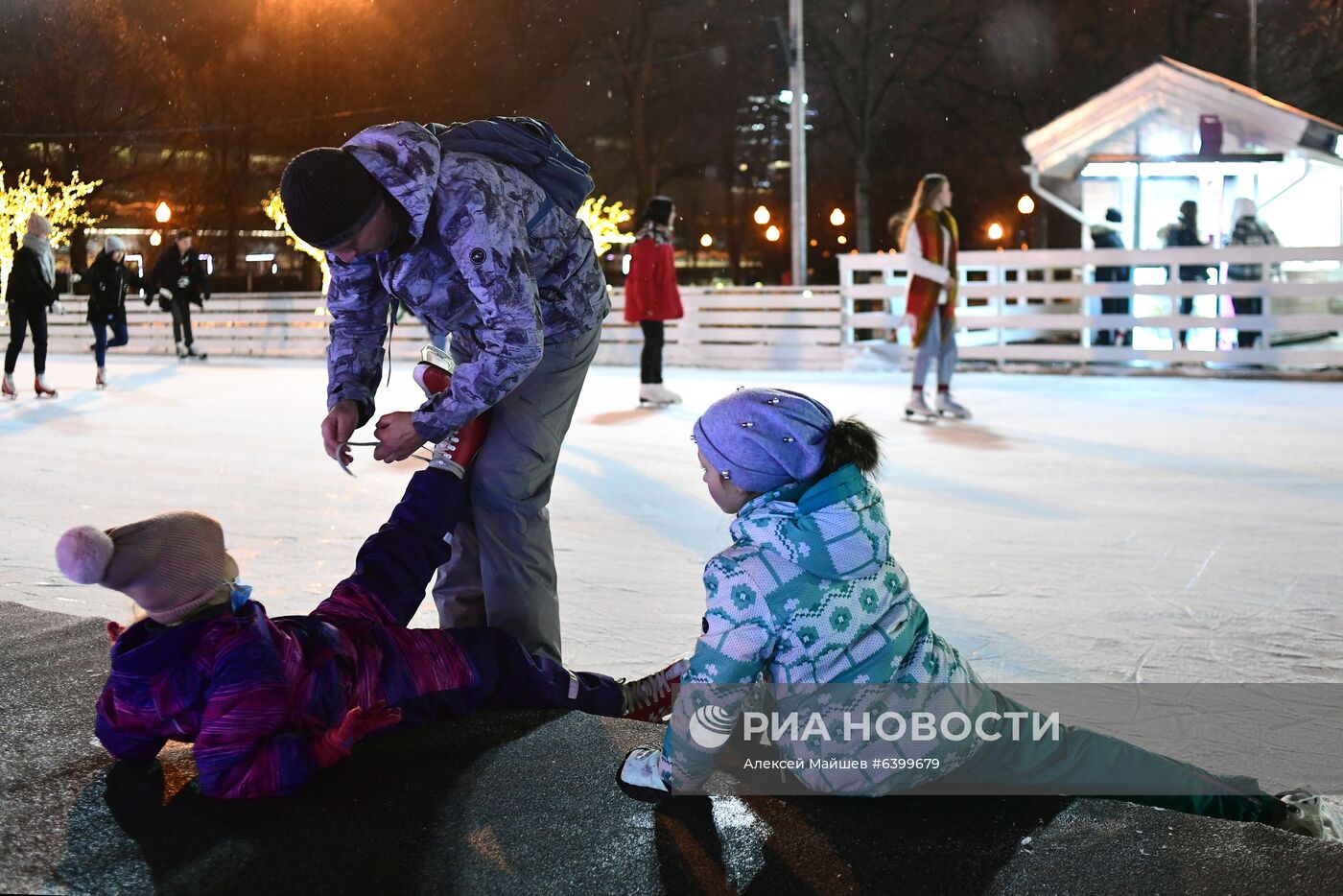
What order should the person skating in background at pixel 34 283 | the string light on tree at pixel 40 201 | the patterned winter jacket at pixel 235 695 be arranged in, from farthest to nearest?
the string light on tree at pixel 40 201 < the person skating in background at pixel 34 283 < the patterned winter jacket at pixel 235 695

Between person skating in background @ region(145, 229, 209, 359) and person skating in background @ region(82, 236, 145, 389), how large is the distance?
7.49ft

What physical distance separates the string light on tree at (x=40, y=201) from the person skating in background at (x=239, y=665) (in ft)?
63.5

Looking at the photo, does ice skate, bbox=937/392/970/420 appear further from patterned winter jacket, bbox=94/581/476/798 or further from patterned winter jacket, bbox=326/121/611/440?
patterned winter jacket, bbox=94/581/476/798

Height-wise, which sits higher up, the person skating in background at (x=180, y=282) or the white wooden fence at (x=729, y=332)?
the person skating in background at (x=180, y=282)

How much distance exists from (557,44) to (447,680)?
28258 mm

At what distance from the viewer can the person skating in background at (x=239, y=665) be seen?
2129 millimetres

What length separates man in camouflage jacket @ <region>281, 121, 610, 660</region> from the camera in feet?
8.18

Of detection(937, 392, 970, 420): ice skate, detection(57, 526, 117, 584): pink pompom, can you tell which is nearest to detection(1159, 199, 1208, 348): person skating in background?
detection(937, 392, 970, 420): ice skate

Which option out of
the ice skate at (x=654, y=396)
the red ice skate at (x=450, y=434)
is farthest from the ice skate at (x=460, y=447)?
the ice skate at (x=654, y=396)

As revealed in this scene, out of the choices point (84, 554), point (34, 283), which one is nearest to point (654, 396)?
point (34, 283)

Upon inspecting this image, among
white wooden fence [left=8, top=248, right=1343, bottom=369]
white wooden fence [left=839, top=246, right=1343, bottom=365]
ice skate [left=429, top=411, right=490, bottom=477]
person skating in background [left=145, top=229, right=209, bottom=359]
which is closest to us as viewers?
ice skate [left=429, top=411, right=490, bottom=477]

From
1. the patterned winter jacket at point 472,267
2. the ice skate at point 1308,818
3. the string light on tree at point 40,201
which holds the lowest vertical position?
the ice skate at point 1308,818

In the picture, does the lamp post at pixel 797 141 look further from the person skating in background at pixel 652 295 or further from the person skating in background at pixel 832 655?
the person skating in background at pixel 832 655

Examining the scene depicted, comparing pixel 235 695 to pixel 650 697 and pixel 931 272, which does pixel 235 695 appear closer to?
pixel 650 697
